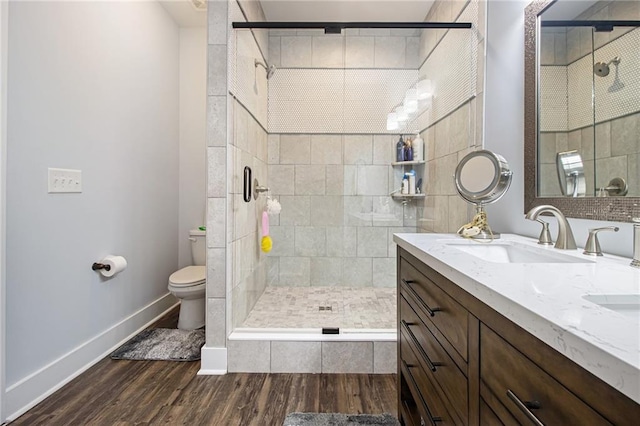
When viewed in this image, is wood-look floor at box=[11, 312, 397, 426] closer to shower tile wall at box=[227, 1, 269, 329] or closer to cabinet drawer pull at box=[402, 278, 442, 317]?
shower tile wall at box=[227, 1, 269, 329]

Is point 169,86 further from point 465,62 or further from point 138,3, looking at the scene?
point 465,62

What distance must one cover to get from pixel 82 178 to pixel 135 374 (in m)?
1.21

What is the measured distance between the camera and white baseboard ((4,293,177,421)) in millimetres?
1470

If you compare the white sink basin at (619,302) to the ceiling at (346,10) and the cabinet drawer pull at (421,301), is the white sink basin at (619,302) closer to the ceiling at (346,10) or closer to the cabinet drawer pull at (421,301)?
the cabinet drawer pull at (421,301)

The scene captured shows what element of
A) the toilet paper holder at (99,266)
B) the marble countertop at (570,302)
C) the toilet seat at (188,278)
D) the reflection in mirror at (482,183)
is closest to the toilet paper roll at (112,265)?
the toilet paper holder at (99,266)

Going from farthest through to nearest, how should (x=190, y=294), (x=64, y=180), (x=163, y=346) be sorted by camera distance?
(x=190, y=294)
(x=163, y=346)
(x=64, y=180)

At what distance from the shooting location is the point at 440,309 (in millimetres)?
912

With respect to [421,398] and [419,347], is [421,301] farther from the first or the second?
[421,398]

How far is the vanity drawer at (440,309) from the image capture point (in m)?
0.77

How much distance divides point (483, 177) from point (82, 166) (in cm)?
222

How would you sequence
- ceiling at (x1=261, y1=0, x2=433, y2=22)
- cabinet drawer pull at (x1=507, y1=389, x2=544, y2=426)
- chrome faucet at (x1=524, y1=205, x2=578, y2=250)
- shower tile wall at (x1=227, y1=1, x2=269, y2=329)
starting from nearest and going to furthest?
cabinet drawer pull at (x1=507, y1=389, x2=544, y2=426) < chrome faucet at (x1=524, y1=205, x2=578, y2=250) < shower tile wall at (x1=227, y1=1, x2=269, y2=329) < ceiling at (x1=261, y1=0, x2=433, y2=22)

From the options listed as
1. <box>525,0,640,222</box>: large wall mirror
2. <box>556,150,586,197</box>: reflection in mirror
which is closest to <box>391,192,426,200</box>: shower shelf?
<box>525,0,640,222</box>: large wall mirror

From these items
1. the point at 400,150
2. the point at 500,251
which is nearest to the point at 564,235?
the point at 500,251

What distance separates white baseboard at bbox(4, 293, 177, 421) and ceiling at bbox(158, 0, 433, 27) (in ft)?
8.58
